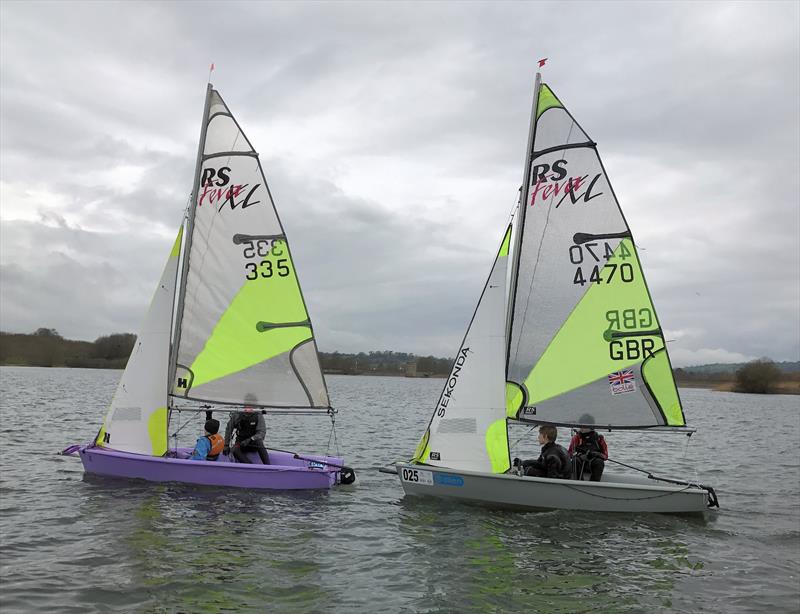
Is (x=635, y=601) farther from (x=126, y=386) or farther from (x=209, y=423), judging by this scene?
(x=126, y=386)

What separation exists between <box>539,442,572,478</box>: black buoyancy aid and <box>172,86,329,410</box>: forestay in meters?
4.37

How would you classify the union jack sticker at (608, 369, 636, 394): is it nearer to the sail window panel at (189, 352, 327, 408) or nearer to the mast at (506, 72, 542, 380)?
the mast at (506, 72, 542, 380)

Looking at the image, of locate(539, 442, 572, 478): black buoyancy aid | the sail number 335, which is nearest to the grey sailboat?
locate(539, 442, 572, 478): black buoyancy aid

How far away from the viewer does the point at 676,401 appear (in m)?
11.2

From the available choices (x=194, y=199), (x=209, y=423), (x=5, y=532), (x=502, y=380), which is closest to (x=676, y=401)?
(x=502, y=380)

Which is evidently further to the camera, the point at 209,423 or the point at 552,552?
the point at 209,423

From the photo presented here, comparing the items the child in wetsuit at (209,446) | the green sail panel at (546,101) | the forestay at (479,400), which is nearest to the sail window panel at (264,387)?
the child in wetsuit at (209,446)

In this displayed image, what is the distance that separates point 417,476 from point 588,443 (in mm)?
3088

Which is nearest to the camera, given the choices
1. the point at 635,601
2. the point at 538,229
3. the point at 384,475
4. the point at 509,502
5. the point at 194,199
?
the point at 635,601

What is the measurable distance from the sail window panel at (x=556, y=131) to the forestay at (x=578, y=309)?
18mm

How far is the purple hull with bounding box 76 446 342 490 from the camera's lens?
1136 cm

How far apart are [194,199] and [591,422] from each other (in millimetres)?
8596

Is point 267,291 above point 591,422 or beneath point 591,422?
above

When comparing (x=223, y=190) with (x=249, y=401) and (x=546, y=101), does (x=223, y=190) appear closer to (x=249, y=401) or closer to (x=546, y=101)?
(x=249, y=401)
